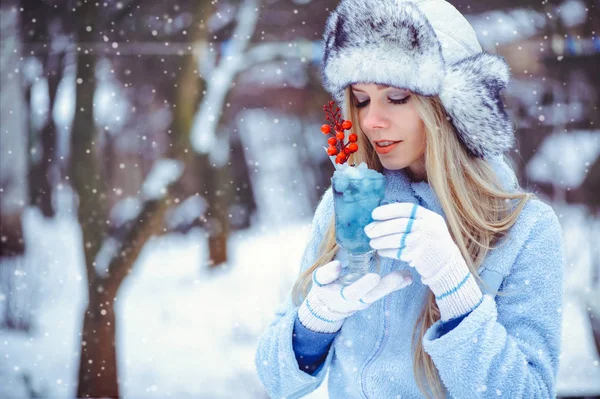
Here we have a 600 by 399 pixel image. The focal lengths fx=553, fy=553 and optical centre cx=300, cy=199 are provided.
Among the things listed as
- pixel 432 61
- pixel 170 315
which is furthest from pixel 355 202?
pixel 170 315

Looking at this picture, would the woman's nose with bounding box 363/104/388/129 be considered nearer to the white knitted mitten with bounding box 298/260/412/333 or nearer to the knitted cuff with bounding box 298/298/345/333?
the white knitted mitten with bounding box 298/260/412/333

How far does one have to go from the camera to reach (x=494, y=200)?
51.9 inches

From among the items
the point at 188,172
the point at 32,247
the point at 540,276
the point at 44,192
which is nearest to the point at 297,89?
the point at 188,172

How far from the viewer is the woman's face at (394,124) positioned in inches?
51.0

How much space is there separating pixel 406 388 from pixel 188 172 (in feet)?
5.85

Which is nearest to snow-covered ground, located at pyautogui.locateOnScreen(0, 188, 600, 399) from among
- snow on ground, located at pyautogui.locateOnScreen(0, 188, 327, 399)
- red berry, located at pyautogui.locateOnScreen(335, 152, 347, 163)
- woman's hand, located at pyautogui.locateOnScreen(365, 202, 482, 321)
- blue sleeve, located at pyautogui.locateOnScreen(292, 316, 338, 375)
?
snow on ground, located at pyautogui.locateOnScreen(0, 188, 327, 399)

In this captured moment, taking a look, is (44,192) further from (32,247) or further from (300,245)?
(300,245)

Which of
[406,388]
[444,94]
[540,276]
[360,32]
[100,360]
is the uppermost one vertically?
[360,32]

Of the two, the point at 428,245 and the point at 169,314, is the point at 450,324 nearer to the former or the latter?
the point at 428,245

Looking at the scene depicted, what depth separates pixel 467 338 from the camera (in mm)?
1082

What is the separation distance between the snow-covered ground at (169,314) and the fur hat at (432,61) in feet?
5.09

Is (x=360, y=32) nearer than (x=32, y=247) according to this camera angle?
Yes

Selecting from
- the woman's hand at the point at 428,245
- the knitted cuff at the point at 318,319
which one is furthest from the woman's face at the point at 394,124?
the knitted cuff at the point at 318,319

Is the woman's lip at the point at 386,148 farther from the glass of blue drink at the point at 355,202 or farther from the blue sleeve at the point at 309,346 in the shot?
the blue sleeve at the point at 309,346
